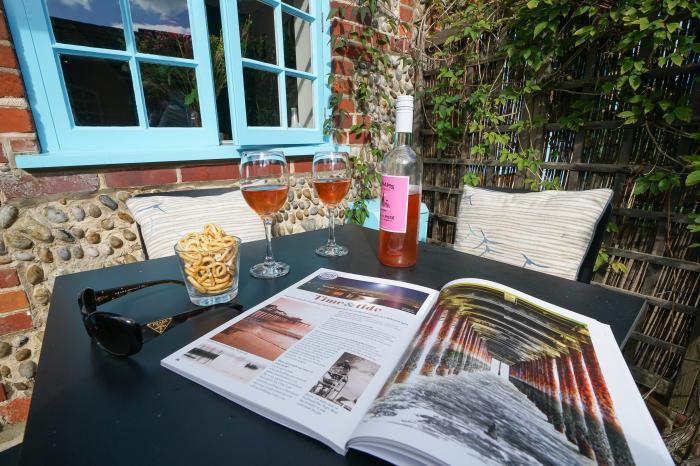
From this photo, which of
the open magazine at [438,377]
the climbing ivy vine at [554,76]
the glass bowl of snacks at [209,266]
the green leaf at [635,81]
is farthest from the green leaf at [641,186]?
the glass bowl of snacks at [209,266]

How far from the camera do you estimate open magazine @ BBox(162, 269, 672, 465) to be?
0.28m

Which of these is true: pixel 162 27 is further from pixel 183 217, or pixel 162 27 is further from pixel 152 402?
pixel 152 402

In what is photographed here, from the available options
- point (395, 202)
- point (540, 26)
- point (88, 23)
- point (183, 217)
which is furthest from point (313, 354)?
point (540, 26)

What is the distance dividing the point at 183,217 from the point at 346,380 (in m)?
0.95

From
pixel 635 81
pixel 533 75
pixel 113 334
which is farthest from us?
pixel 533 75

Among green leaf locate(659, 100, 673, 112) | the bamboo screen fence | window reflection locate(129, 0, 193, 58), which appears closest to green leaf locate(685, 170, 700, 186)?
the bamboo screen fence

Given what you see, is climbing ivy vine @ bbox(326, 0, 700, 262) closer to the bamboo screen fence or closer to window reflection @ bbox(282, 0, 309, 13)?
the bamboo screen fence

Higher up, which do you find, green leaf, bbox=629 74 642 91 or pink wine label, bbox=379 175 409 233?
green leaf, bbox=629 74 642 91

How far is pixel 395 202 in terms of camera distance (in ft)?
2.22

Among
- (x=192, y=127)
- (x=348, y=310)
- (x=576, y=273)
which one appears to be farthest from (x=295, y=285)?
(x=192, y=127)

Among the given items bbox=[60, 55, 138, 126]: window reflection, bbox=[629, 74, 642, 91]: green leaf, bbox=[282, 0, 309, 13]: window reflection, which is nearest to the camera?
bbox=[60, 55, 138, 126]: window reflection

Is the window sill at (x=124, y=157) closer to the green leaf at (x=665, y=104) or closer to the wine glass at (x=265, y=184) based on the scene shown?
the wine glass at (x=265, y=184)

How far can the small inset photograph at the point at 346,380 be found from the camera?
1.15ft

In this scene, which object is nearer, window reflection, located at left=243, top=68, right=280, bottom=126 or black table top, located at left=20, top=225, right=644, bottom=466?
black table top, located at left=20, top=225, right=644, bottom=466
